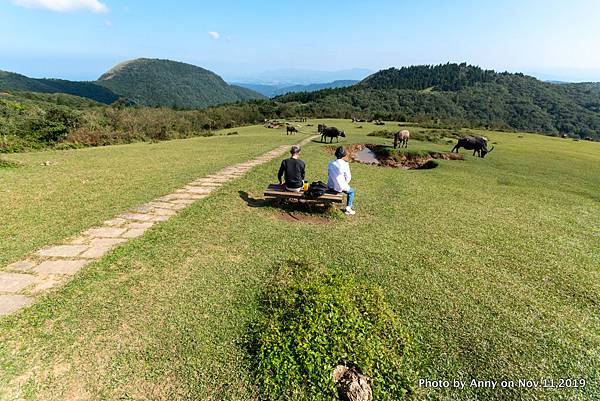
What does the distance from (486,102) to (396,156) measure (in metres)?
102

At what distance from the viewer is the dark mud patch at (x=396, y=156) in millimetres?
18375

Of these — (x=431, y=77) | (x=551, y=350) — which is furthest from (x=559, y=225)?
(x=431, y=77)

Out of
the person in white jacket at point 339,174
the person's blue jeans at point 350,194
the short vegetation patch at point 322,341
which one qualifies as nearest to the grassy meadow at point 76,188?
the short vegetation patch at point 322,341

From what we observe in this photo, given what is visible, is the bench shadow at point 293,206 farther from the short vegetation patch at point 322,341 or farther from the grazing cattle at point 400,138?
the grazing cattle at point 400,138

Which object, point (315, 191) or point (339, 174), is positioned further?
point (339, 174)

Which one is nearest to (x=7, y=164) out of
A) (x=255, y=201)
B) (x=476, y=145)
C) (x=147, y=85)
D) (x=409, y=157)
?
(x=255, y=201)

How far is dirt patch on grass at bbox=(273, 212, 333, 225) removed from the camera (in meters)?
7.64

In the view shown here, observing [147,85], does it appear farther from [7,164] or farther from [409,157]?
[409,157]

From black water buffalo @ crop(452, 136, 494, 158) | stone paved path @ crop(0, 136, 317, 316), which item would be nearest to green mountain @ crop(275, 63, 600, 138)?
black water buffalo @ crop(452, 136, 494, 158)

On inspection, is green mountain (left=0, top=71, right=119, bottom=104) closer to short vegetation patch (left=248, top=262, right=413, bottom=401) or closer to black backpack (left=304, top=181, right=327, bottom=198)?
black backpack (left=304, top=181, right=327, bottom=198)

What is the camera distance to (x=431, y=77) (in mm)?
131750

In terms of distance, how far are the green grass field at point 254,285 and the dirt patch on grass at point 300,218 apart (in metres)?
0.13

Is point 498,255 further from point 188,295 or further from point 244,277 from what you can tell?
point 188,295

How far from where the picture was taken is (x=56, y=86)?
132m
